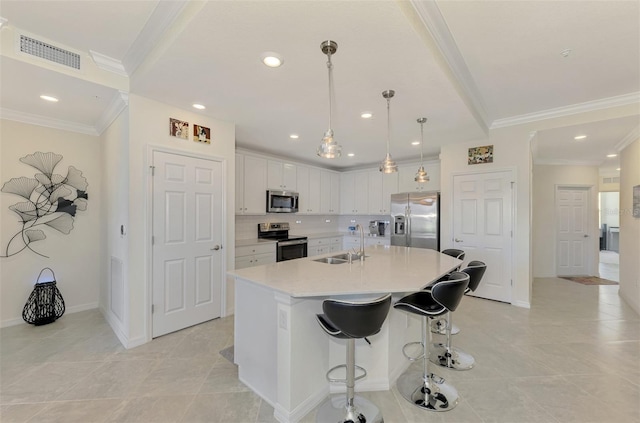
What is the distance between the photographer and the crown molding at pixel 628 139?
11.7 ft

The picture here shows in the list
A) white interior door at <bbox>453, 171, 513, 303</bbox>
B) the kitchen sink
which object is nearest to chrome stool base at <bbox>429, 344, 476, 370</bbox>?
the kitchen sink

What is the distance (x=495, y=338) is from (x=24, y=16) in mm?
4968

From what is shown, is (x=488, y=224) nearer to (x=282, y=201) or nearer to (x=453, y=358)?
(x=453, y=358)

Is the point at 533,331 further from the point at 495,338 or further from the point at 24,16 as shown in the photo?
the point at 24,16

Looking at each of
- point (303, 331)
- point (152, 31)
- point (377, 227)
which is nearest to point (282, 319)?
point (303, 331)

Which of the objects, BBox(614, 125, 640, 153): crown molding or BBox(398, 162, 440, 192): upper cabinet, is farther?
BBox(398, 162, 440, 192): upper cabinet

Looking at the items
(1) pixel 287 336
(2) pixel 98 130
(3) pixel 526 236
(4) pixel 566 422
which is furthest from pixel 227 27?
(3) pixel 526 236

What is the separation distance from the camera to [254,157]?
15.8 ft

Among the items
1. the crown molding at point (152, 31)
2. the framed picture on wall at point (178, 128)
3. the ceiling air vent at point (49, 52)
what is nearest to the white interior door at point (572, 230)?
the framed picture on wall at point (178, 128)

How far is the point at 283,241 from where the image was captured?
194 inches

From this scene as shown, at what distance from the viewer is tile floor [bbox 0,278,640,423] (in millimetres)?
1860

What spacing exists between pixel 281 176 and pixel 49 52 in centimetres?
345

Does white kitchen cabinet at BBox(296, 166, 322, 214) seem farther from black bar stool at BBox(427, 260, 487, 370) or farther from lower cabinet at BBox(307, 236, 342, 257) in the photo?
black bar stool at BBox(427, 260, 487, 370)

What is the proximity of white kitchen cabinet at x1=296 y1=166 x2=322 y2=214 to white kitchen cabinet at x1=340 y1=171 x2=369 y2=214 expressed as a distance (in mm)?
799
